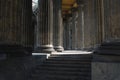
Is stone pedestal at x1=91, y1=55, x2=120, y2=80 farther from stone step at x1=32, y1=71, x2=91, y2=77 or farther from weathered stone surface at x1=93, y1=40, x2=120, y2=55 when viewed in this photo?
stone step at x1=32, y1=71, x2=91, y2=77

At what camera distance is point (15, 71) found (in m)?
8.95

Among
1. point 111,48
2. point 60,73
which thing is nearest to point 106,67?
point 111,48

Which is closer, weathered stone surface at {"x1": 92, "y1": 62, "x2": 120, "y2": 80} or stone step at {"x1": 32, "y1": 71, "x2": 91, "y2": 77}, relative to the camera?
weathered stone surface at {"x1": 92, "y1": 62, "x2": 120, "y2": 80}

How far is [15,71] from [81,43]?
18978mm

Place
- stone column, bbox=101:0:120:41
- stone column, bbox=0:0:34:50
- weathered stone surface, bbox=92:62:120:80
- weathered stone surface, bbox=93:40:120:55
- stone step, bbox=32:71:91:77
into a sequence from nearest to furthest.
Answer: weathered stone surface, bbox=92:62:120:80 < weathered stone surface, bbox=93:40:120:55 < stone column, bbox=101:0:120:41 < stone column, bbox=0:0:34:50 < stone step, bbox=32:71:91:77

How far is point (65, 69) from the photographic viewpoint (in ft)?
33.6

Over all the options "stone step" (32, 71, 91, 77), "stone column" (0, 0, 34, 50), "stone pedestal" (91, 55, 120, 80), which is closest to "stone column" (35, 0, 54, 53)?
"stone column" (0, 0, 34, 50)

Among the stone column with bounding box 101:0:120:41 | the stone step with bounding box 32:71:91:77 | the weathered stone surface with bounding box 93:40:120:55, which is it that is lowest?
the stone step with bounding box 32:71:91:77

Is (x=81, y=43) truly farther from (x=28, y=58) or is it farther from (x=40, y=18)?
(x=28, y=58)

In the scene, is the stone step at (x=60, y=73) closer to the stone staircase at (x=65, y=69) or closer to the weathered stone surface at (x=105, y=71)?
the stone staircase at (x=65, y=69)

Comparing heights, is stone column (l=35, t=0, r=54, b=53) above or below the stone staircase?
above

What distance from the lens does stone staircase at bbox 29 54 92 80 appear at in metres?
9.55

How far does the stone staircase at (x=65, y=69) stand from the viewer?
31.3ft

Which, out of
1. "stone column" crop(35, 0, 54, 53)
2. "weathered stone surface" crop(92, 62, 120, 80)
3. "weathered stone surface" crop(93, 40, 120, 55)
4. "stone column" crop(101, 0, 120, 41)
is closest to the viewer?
"weathered stone surface" crop(92, 62, 120, 80)
